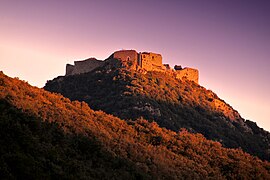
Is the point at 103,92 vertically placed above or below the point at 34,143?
above

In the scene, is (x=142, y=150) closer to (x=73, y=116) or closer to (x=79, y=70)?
(x=73, y=116)

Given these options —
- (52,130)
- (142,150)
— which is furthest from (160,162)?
(52,130)

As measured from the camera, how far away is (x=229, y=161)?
106 feet

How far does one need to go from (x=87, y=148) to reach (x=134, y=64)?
5907cm

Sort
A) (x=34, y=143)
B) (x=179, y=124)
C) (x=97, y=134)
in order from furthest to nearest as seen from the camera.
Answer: (x=179, y=124) → (x=97, y=134) → (x=34, y=143)

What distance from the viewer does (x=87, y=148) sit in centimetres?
2330

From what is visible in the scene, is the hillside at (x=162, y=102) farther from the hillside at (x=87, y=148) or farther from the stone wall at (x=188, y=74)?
the hillside at (x=87, y=148)

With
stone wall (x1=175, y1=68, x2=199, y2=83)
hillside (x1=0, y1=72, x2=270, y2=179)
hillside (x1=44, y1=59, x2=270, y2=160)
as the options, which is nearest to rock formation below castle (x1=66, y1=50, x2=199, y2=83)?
stone wall (x1=175, y1=68, x2=199, y2=83)

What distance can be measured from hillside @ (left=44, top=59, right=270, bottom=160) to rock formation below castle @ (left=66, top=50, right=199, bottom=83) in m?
1.57

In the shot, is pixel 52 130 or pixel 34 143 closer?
pixel 34 143

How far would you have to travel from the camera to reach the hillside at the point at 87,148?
717 inches

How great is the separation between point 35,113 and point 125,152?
598 centimetres

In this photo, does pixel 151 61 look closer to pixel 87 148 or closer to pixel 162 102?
pixel 162 102

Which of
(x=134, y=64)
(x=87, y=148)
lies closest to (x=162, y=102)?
(x=134, y=64)
